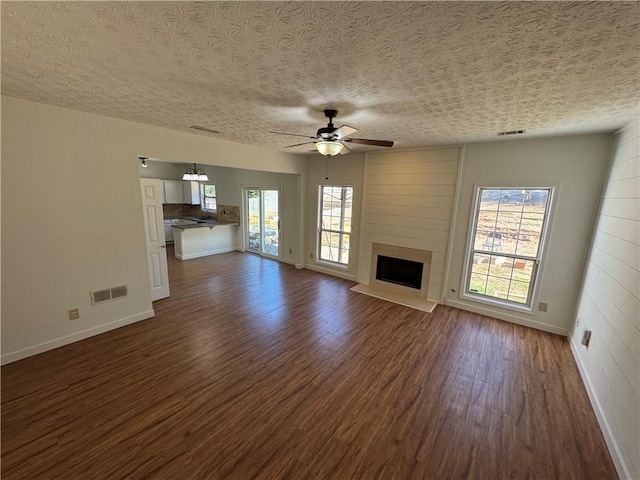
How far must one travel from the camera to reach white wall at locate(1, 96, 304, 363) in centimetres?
243

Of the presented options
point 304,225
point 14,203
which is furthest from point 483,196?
point 14,203

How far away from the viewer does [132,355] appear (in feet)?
9.03

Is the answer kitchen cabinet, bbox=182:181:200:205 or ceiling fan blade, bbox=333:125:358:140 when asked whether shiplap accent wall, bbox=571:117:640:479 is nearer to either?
ceiling fan blade, bbox=333:125:358:140

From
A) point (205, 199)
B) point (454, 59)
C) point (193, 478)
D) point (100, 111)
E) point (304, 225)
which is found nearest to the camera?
point (454, 59)

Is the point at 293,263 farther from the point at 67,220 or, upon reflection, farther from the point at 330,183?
the point at 67,220

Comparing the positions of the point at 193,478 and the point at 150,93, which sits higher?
the point at 150,93

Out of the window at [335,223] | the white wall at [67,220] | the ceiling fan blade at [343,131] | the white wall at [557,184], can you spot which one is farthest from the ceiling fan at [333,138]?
the window at [335,223]

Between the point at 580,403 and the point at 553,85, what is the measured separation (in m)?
2.69

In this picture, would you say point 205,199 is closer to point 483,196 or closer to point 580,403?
point 483,196

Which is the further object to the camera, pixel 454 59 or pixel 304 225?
pixel 304 225

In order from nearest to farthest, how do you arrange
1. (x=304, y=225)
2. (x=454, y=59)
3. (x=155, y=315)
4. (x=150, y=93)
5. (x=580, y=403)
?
1. (x=454, y=59)
2. (x=150, y=93)
3. (x=580, y=403)
4. (x=155, y=315)
5. (x=304, y=225)

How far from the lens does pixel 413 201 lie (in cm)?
438

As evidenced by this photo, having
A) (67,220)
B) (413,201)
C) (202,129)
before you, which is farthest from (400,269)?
(67,220)

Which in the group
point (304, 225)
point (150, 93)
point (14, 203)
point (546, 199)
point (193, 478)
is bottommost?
point (193, 478)
